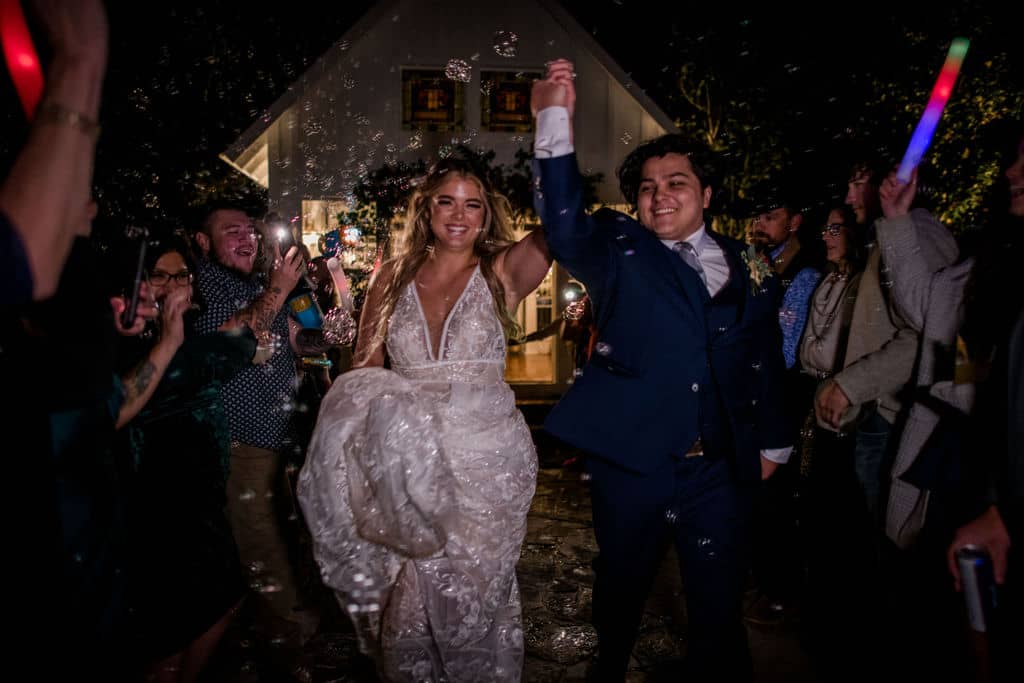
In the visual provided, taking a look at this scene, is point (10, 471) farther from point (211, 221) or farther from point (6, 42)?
point (211, 221)

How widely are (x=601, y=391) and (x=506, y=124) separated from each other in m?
10.1

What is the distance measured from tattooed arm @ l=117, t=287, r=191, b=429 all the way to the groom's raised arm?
4.35ft

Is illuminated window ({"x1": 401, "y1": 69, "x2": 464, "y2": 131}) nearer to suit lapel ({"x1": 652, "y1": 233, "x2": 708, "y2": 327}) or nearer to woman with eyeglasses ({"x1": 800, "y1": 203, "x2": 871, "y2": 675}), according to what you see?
woman with eyeglasses ({"x1": 800, "y1": 203, "x2": 871, "y2": 675})

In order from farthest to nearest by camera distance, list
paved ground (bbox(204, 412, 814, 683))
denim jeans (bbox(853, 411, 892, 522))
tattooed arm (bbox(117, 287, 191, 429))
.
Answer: denim jeans (bbox(853, 411, 892, 522)) → paved ground (bbox(204, 412, 814, 683)) → tattooed arm (bbox(117, 287, 191, 429))

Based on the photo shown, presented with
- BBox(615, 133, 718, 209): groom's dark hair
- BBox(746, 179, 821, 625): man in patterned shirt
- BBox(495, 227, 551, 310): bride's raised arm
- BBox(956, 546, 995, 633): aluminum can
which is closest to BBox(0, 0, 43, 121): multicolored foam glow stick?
BBox(495, 227, 551, 310): bride's raised arm

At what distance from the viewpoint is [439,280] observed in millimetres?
3170

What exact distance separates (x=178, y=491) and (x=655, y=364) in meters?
1.95

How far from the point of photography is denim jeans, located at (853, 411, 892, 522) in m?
3.50

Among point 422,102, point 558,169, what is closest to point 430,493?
point 558,169

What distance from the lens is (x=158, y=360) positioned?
2.15m

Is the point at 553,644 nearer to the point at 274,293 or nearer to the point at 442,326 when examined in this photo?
the point at 442,326

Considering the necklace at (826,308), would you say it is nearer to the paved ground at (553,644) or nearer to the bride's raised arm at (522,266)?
the paved ground at (553,644)

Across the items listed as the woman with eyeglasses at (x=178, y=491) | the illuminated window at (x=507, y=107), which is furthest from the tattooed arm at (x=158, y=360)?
the illuminated window at (x=507, y=107)

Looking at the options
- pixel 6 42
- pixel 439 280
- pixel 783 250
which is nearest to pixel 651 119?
pixel 783 250
